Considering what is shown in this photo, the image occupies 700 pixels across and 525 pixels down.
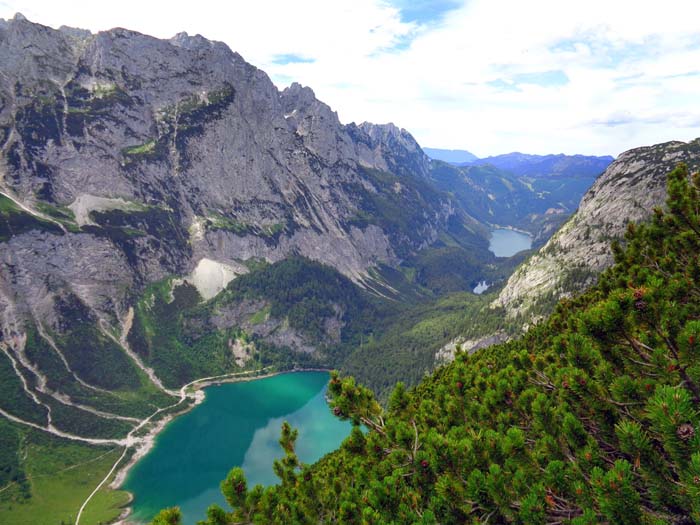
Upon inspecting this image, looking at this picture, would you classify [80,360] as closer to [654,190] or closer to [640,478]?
[640,478]

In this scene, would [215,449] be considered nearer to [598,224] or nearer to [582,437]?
[598,224]

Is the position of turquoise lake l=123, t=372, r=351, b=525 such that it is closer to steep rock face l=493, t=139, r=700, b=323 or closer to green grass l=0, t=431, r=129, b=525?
green grass l=0, t=431, r=129, b=525

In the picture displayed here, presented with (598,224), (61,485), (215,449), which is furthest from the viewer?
(598,224)

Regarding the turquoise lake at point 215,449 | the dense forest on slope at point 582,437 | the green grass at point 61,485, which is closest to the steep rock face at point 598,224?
the turquoise lake at point 215,449

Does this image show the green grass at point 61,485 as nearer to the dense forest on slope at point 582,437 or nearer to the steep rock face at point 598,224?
the dense forest on slope at point 582,437

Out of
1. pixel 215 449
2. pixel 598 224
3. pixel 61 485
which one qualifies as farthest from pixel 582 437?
pixel 598 224

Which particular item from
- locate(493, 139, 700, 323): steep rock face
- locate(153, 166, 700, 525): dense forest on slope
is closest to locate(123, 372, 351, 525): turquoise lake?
locate(493, 139, 700, 323): steep rock face
